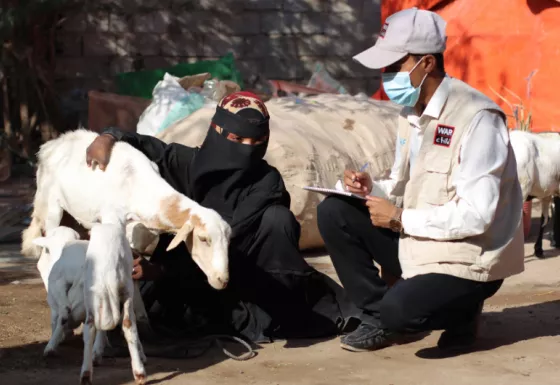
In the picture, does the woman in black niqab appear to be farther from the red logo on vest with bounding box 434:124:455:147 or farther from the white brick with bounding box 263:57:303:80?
the white brick with bounding box 263:57:303:80

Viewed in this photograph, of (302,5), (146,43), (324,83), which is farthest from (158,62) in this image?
(324,83)

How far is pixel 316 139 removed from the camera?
7.41 meters

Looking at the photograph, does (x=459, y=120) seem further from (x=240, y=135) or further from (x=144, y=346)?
(x=144, y=346)

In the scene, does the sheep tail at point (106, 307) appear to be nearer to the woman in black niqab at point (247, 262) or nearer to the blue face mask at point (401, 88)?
the woman in black niqab at point (247, 262)

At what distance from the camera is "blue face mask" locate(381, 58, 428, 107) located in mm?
4305

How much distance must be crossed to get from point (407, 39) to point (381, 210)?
0.77 m

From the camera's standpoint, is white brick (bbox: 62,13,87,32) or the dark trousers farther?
white brick (bbox: 62,13,87,32)

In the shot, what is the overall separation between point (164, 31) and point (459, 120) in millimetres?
7363

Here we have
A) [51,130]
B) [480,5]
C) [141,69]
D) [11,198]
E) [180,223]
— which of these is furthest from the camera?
[141,69]

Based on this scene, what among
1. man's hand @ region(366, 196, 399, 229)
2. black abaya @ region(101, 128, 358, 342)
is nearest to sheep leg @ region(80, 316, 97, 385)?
black abaya @ region(101, 128, 358, 342)

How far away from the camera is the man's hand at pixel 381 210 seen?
4336mm

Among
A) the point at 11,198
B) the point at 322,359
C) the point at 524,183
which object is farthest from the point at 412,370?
the point at 11,198

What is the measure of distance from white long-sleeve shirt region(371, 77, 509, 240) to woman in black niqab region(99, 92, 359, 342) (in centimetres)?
81

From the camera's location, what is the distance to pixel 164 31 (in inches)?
439
